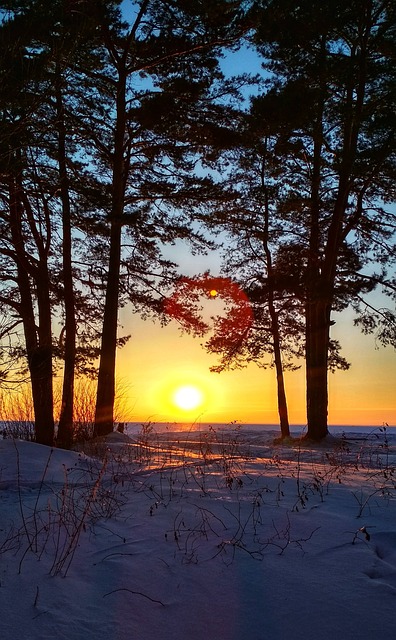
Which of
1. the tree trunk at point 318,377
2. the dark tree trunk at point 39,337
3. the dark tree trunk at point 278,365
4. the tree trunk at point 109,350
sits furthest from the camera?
the dark tree trunk at point 278,365

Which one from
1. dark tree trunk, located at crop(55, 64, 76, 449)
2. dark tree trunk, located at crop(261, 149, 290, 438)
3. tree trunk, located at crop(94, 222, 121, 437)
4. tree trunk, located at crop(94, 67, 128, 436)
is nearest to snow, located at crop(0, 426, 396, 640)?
dark tree trunk, located at crop(55, 64, 76, 449)

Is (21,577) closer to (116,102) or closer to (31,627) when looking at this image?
(31,627)

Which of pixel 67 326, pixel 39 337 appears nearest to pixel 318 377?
pixel 67 326

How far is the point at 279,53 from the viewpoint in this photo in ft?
43.2

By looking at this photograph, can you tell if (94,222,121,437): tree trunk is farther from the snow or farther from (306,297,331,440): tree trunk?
the snow

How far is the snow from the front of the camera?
259cm

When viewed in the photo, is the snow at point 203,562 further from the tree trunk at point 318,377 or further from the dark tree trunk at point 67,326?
the tree trunk at point 318,377

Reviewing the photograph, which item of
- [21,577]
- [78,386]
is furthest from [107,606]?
[78,386]

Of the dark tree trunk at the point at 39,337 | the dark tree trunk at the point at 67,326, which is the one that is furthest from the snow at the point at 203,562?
the dark tree trunk at the point at 67,326

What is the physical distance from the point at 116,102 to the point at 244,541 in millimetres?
11600

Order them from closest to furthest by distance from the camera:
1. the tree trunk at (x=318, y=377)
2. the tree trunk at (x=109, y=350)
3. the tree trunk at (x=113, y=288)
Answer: the tree trunk at (x=109, y=350), the tree trunk at (x=113, y=288), the tree trunk at (x=318, y=377)

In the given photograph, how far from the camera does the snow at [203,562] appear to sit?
8.50 feet

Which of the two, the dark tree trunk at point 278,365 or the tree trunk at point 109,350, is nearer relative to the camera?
the tree trunk at point 109,350

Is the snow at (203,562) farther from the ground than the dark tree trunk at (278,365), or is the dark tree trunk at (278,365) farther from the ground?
the dark tree trunk at (278,365)
